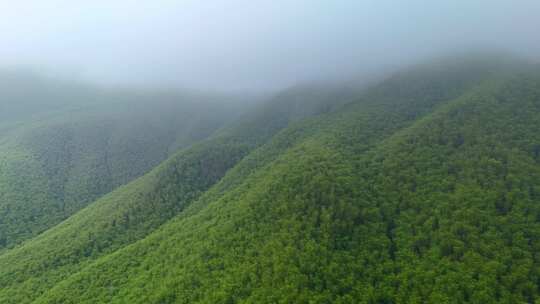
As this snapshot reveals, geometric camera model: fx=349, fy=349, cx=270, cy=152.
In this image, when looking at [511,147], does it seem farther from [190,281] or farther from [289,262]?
[190,281]

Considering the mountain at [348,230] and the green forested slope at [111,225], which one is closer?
the mountain at [348,230]

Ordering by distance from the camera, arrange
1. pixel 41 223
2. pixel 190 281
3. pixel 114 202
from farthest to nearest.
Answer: pixel 41 223
pixel 114 202
pixel 190 281

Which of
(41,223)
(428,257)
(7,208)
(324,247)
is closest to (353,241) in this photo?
(324,247)

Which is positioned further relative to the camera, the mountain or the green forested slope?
the green forested slope
